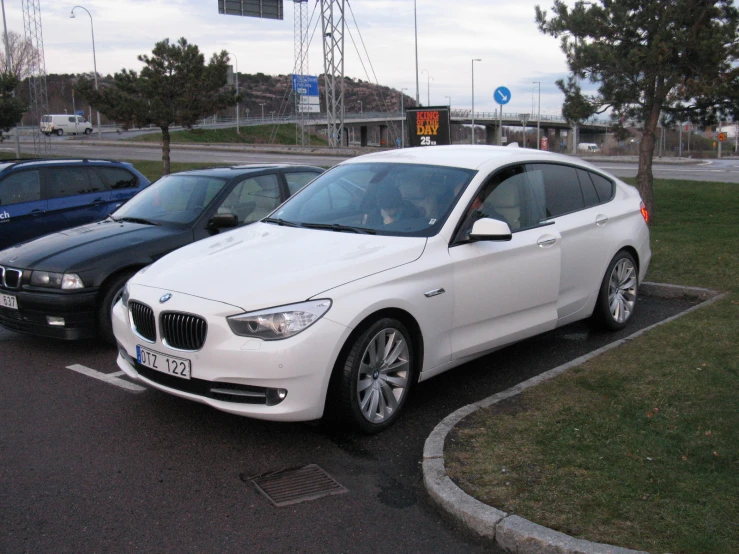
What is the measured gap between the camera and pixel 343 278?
4.41 m

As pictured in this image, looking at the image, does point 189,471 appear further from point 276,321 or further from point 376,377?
point 376,377

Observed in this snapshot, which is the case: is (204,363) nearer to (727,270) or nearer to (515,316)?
(515,316)

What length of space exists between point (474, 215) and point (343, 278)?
1338mm

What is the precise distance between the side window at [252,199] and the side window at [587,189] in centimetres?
323

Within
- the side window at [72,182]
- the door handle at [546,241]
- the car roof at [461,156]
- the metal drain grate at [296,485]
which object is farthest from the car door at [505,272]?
the side window at [72,182]

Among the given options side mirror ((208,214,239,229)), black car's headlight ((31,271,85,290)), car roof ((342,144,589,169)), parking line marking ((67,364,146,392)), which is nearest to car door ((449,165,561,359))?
car roof ((342,144,589,169))

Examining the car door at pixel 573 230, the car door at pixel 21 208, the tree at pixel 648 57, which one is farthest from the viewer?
the tree at pixel 648 57

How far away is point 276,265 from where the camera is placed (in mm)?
4617

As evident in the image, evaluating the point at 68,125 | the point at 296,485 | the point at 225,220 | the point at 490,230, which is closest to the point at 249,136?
the point at 68,125

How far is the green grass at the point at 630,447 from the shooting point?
3.36m

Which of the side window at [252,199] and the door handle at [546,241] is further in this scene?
the side window at [252,199]

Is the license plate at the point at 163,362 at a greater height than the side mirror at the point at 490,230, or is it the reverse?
the side mirror at the point at 490,230

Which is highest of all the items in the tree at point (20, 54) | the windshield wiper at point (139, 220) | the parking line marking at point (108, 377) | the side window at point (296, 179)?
the tree at point (20, 54)

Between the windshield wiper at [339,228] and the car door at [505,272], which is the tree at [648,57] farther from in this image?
the windshield wiper at [339,228]
